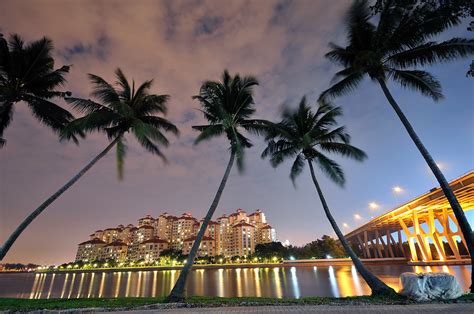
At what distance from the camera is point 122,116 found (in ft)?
43.9

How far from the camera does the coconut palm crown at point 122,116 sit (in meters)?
13.2

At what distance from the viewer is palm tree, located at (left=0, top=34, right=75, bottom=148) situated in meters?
12.8

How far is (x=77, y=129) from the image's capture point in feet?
42.6

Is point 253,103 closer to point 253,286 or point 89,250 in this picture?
point 253,286

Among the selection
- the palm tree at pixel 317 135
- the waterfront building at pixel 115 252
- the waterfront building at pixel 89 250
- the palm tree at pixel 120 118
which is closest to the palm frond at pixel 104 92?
the palm tree at pixel 120 118

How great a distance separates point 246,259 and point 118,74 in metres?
94.7

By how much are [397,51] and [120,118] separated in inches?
581

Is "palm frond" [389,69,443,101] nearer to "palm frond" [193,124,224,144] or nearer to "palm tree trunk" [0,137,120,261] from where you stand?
"palm frond" [193,124,224,144]

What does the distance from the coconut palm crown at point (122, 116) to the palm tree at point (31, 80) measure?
130 centimetres

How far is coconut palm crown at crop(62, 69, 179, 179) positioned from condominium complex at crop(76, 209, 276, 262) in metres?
111

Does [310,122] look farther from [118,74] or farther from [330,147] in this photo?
[118,74]

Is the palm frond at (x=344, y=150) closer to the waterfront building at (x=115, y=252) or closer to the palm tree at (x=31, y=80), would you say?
the palm tree at (x=31, y=80)

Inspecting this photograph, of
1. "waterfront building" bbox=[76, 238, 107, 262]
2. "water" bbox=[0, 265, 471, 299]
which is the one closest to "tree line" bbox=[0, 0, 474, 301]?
"water" bbox=[0, 265, 471, 299]

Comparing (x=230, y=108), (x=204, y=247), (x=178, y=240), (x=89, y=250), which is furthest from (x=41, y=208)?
(x=89, y=250)
